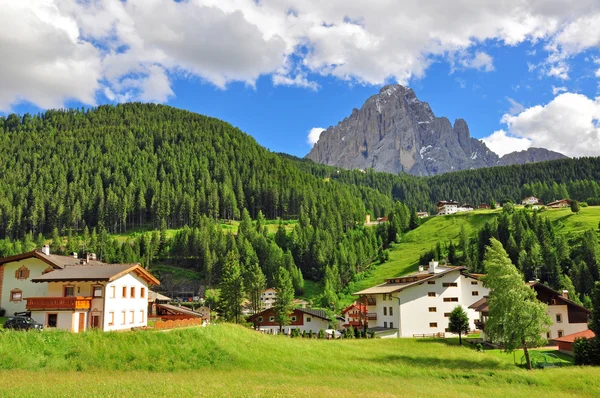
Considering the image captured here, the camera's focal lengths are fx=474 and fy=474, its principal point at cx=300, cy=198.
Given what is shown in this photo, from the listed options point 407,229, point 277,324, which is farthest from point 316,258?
point 277,324

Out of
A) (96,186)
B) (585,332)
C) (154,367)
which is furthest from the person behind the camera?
(96,186)

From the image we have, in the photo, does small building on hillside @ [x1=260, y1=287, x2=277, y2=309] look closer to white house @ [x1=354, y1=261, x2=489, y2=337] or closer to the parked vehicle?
white house @ [x1=354, y1=261, x2=489, y2=337]

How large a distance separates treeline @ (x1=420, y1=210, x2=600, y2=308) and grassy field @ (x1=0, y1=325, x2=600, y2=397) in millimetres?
62553

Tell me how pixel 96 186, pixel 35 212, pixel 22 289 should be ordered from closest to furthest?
pixel 22 289 < pixel 35 212 < pixel 96 186

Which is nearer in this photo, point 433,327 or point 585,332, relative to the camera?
point 585,332

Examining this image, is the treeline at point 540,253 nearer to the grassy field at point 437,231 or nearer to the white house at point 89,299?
the grassy field at point 437,231

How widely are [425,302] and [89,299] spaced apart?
5000 centimetres

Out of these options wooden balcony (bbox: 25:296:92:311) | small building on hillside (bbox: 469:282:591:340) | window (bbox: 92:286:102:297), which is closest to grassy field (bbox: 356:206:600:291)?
small building on hillside (bbox: 469:282:591:340)

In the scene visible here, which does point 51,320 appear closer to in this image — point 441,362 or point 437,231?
point 441,362

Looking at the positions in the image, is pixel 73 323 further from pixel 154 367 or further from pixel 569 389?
pixel 569 389

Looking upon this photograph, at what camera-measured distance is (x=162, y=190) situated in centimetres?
19388

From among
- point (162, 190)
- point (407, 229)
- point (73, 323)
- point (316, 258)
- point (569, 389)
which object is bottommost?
point (569, 389)

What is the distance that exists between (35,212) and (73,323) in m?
150

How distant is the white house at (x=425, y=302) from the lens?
238ft
